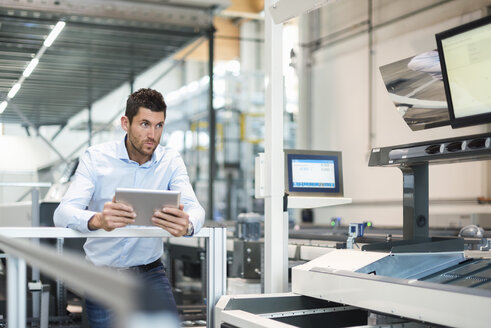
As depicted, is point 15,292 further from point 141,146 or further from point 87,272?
point 87,272

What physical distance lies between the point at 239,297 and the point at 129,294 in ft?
4.50

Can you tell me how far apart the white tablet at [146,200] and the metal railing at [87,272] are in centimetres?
14

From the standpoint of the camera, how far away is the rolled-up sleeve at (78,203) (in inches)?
87.0

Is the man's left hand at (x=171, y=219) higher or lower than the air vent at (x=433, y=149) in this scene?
lower

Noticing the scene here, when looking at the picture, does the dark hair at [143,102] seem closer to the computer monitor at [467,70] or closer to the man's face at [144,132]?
the man's face at [144,132]

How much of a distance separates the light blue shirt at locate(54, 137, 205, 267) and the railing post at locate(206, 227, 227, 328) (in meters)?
0.11

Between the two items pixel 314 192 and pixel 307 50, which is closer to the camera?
pixel 314 192

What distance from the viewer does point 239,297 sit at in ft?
6.92

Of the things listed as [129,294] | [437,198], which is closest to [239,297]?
[129,294]

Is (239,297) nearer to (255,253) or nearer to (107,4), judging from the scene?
(255,253)

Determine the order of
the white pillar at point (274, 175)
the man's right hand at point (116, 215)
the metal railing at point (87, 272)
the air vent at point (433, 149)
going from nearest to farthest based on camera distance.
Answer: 1. the metal railing at point (87, 272)
2. the air vent at point (433, 149)
3. the man's right hand at point (116, 215)
4. the white pillar at point (274, 175)

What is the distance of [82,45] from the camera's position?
6.91 metres

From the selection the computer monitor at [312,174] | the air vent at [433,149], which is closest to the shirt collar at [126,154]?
the computer monitor at [312,174]

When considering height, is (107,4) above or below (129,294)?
above
